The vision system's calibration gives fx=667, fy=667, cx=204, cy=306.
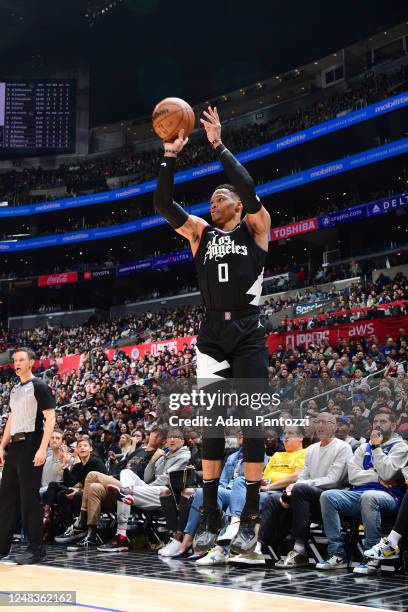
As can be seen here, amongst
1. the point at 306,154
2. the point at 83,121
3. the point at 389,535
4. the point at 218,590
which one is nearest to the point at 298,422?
the point at 389,535

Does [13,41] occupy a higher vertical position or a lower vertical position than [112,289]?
higher

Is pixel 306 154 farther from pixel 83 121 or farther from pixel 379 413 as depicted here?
pixel 379 413

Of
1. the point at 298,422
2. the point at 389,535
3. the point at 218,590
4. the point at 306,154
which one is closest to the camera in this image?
the point at 218,590

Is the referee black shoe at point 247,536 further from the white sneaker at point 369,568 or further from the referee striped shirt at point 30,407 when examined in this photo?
the referee striped shirt at point 30,407

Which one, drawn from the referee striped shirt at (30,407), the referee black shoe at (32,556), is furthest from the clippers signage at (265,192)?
the referee black shoe at (32,556)

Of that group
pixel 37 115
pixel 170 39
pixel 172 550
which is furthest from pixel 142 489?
pixel 37 115

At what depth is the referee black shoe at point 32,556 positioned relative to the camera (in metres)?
5.72

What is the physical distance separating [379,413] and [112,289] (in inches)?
1305

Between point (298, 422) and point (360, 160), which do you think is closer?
point (298, 422)

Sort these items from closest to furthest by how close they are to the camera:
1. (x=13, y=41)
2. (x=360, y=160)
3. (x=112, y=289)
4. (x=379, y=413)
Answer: (x=379, y=413), (x=360, y=160), (x=112, y=289), (x=13, y=41)

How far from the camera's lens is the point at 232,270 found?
12.8 ft

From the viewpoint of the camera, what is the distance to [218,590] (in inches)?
163

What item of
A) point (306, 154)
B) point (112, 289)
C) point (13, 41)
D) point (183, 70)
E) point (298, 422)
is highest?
point (13, 41)

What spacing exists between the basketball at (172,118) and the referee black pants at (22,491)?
3.35m
